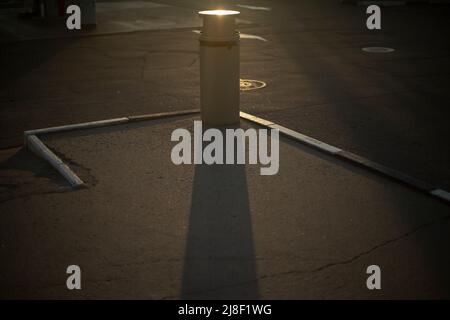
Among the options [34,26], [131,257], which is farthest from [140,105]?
[34,26]

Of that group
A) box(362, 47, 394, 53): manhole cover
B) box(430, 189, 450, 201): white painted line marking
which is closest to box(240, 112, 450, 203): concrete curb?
box(430, 189, 450, 201): white painted line marking

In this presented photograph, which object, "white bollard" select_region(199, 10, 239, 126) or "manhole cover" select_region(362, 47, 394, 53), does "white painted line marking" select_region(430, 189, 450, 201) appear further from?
"manhole cover" select_region(362, 47, 394, 53)

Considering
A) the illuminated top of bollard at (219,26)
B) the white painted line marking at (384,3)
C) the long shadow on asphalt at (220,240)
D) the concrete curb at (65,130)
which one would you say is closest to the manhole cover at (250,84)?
the concrete curb at (65,130)

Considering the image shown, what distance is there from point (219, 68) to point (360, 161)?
7.85ft

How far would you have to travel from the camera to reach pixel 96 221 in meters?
→ 5.78

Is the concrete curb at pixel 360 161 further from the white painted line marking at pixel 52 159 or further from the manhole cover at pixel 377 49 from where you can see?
the manhole cover at pixel 377 49

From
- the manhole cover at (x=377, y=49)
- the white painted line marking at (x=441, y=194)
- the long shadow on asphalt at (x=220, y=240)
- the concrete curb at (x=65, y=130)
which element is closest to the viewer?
the long shadow on asphalt at (x=220, y=240)

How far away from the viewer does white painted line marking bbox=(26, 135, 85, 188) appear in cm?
669

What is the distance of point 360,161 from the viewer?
7059 mm

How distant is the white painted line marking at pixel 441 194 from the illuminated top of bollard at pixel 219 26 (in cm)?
344

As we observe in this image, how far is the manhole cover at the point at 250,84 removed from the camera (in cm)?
1136

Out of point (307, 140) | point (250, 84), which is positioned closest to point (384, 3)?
point (250, 84)
